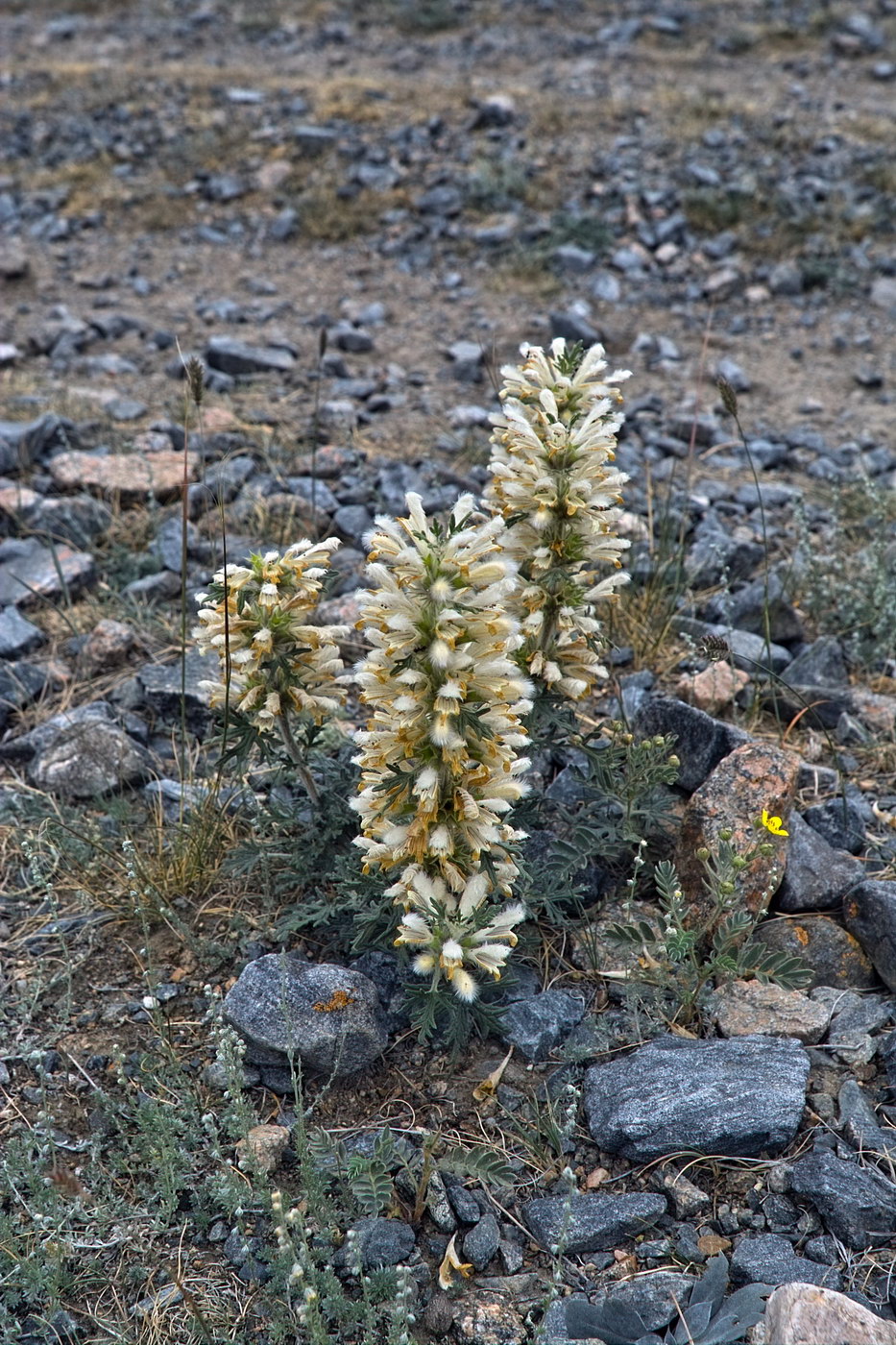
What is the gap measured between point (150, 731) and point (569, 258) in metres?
6.17

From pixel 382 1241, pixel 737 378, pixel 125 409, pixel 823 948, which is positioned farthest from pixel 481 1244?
pixel 737 378

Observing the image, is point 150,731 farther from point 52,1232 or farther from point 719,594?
point 719,594

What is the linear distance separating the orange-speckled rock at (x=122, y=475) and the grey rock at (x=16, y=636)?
104cm

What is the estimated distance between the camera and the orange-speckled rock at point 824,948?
3.51m

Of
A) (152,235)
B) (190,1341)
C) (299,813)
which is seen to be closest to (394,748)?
(299,813)

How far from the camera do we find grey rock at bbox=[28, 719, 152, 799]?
14.2 ft

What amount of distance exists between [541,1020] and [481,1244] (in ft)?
2.20

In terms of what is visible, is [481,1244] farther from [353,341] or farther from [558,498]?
[353,341]

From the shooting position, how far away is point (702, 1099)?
305cm

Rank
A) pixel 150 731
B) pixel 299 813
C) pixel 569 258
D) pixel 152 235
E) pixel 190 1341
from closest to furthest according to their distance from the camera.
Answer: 1. pixel 190 1341
2. pixel 299 813
3. pixel 150 731
4. pixel 569 258
5. pixel 152 235

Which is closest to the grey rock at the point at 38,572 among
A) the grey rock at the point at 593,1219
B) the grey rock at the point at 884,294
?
the grey rock at the point at 593,1219

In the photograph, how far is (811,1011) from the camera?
335 cm

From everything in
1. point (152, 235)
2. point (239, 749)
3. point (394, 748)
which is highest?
point (394, 748)

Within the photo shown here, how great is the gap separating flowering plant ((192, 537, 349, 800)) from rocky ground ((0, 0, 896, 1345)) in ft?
2.35
